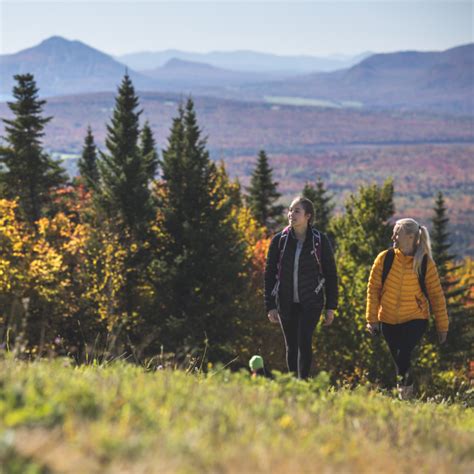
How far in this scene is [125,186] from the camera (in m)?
33.8

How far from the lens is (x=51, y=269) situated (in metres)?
28.4

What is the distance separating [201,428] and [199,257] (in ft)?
88.1

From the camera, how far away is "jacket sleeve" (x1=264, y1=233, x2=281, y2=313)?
775 centimetres

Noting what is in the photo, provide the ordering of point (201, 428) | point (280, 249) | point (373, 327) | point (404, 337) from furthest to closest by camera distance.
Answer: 1. point (373, 327)
2. point (404, 337)
3. point (280, 249)
4. point (201, 428)

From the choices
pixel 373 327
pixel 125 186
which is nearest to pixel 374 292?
pixel 373 327

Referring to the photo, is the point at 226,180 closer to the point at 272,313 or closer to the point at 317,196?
the point at 317,196

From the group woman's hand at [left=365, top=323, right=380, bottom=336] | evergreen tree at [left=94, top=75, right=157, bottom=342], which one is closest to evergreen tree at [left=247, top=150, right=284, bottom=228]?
evergreen tree at [left=94, top=75, right=157, bottom=342]

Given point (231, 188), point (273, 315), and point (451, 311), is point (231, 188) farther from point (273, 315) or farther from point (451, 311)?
point (273, 315)

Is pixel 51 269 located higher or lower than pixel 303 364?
lower

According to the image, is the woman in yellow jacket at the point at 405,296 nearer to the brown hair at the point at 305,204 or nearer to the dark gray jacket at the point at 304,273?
the dark gray jacket at the point at 304,273

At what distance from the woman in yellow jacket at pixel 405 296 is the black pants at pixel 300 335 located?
80 cm

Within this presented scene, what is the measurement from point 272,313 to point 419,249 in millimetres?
1790

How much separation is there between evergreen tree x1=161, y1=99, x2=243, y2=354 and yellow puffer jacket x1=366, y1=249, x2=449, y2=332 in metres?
20.9

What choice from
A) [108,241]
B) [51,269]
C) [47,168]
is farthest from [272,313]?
[47,168]
